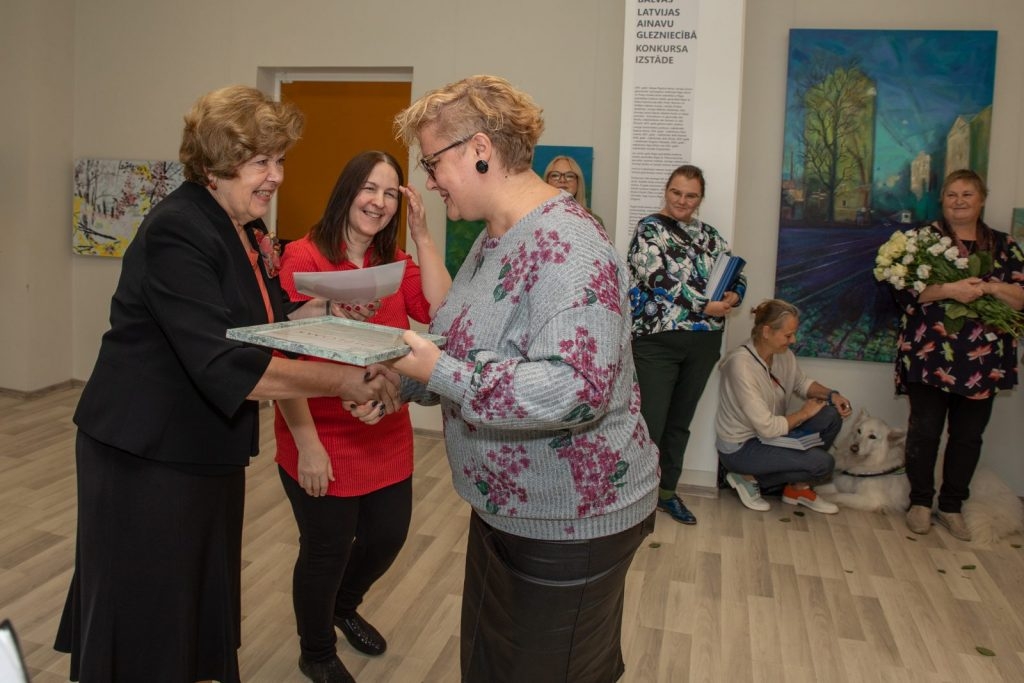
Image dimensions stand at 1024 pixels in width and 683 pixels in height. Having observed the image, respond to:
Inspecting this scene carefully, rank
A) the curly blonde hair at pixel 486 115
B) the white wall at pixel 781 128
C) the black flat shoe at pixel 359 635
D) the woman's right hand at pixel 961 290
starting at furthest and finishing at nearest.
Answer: the white wall at pixel 781 128
the woman's right hand at pixel 961 290
the black flat shoe at pixel 359 635
the curly blonde hair at pixel 486 115

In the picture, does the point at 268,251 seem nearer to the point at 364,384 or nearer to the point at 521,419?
the point at 364,384

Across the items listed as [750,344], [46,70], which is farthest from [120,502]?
[46,70]

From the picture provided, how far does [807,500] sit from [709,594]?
133cm

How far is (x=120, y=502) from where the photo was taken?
2.01 metres

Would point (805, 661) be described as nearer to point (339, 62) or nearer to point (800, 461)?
point (800, 461)

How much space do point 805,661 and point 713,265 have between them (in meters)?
2.03

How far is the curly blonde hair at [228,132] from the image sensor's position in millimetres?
2025

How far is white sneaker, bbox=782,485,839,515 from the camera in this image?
4781mm

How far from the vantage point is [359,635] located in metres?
3.16

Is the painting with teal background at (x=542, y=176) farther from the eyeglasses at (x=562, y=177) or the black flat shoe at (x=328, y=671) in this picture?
the black flat shoe at (x=328, y=671)

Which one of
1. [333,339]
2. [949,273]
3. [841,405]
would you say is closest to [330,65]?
[841,405]

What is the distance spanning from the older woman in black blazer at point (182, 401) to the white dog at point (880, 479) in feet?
11.2

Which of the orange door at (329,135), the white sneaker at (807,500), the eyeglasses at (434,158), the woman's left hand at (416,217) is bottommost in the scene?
the white sneaker at (807,500)

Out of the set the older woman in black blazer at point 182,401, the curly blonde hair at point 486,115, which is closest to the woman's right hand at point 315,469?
the older woman in black blazer at point 182,401
